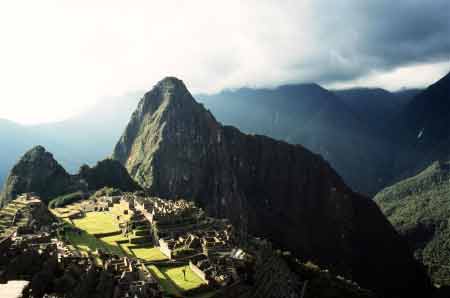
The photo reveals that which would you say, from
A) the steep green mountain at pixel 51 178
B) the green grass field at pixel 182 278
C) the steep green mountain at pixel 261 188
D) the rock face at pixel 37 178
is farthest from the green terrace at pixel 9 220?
the steep green mountain at pixel 261 188

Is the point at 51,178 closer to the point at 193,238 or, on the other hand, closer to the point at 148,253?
the point at 148,253

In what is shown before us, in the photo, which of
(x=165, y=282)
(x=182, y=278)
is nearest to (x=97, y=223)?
(x=182, y=278)

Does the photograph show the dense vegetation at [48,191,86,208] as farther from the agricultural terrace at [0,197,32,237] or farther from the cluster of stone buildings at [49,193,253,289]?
the cluster of stone buildings at [49,193,253,289]

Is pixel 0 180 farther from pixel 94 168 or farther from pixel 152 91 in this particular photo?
pixel 94 168

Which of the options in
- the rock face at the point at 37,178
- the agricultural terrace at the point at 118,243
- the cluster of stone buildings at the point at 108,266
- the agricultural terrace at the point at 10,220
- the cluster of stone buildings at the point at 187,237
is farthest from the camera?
the rock face at the point at 37,178

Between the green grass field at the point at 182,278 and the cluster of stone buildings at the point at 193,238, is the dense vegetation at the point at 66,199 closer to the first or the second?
the cluster of stone buildings at the point at 193,238

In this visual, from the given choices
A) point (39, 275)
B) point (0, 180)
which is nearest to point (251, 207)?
point (0, 180)

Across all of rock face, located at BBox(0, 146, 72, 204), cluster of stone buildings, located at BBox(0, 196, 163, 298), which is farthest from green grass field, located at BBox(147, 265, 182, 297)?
rock face, located at BBox(0, 146, 72, 204)
